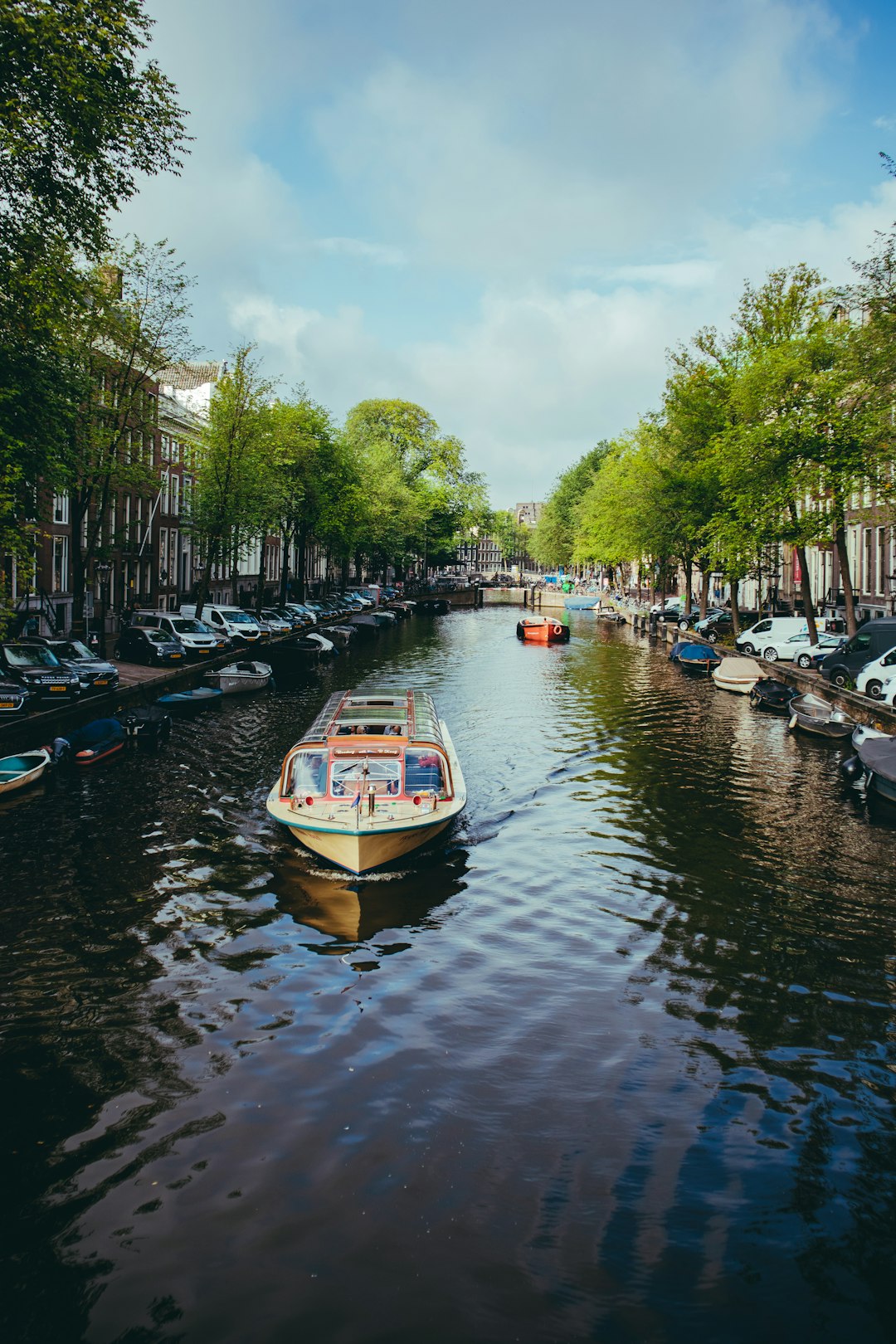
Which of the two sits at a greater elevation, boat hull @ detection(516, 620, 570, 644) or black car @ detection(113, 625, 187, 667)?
boat hull @ detection(516, 620, 570, 644)

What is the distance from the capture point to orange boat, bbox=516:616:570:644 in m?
67.5

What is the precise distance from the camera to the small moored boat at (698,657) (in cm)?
4666

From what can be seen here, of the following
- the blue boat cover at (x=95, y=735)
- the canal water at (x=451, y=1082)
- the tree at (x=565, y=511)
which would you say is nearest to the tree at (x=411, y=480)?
the tree at (x=565, y=511)

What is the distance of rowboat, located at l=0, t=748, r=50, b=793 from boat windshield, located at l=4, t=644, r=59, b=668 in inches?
280

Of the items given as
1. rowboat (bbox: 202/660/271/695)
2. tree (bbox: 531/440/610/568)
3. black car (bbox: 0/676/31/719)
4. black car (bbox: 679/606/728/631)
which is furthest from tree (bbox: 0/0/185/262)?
tree (bbox: 531/440/610/568)

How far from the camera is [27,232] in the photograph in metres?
20.9

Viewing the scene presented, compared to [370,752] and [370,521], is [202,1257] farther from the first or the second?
[370,521]

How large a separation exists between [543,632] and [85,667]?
1655 inches

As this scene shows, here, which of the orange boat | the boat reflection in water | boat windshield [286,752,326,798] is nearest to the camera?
the boat reflection in water

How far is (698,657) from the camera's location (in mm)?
47156

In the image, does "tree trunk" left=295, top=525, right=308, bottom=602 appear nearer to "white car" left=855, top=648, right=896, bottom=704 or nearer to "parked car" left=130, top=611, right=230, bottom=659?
"parked car" left=130, top=611, right=230, bottom=659

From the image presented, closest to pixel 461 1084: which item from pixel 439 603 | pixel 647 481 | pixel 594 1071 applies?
pixel 594 1071

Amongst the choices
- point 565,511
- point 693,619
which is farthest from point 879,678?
point 565,511

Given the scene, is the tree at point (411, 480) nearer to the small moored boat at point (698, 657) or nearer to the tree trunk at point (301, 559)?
the tree trunk at point (301, 559)
